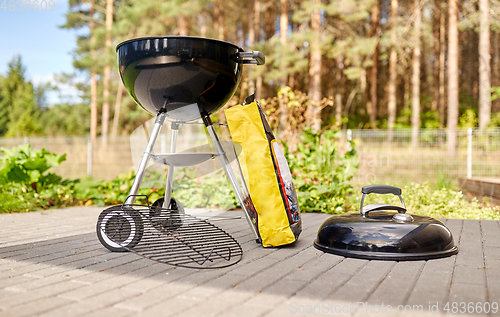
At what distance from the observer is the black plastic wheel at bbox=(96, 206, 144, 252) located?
82.0 inches

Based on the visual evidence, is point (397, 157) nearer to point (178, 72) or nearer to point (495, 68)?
point (178, 72)

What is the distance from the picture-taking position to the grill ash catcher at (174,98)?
205cm

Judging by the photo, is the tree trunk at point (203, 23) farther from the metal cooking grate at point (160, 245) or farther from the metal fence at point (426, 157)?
the metal cooking grate at point (160, 245)

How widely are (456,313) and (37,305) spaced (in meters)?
1.42

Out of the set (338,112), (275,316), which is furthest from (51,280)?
(338,112)

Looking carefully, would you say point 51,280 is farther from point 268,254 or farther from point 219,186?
point 219,186

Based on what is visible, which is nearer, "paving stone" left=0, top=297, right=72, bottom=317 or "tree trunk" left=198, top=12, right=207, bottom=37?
"paving stone" left=0, top=297, right=72, bottom=317

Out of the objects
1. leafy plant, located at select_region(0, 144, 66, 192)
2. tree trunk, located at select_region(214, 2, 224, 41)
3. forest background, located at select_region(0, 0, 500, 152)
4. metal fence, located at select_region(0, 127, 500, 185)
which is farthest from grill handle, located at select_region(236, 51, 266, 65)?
tree trunk, located at select_region(214, 2, 224, 41)

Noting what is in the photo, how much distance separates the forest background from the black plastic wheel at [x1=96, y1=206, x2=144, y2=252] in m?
3.03

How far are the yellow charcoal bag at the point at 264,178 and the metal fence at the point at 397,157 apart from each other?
11.2 feet

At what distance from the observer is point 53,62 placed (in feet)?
76.7

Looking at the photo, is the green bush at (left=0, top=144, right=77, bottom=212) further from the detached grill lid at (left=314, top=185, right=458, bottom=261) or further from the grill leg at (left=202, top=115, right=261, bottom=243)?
the detached grill lid at (left=314, top=185, right=458, bottom=261)

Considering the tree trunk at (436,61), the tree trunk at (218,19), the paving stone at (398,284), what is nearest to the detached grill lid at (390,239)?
the paving stone at (398,284)

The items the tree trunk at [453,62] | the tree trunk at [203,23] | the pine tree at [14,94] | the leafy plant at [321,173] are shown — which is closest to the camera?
the leafy plant at [321,173]
